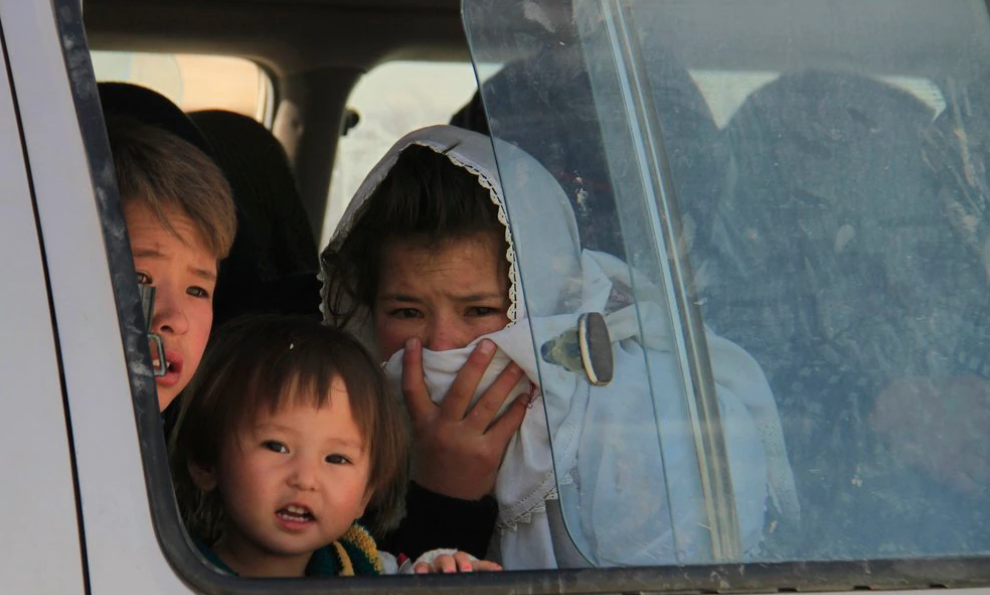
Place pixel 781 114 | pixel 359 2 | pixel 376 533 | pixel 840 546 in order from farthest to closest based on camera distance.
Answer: pixel 359 2 → pixel 376 533 → pixel 781 114 → pixel 840 546

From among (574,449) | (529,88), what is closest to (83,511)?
(574,449)

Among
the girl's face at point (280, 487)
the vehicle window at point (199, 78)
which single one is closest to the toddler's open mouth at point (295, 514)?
the girl's face at point (280, 487)

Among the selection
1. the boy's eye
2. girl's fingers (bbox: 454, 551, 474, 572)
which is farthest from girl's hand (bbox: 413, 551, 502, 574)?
the boy's eye

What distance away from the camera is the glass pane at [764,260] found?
1487 millimetres

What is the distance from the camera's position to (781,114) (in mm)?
1587

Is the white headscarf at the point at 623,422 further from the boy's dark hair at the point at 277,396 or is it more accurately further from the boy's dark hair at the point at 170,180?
the boy's dark hair at the point at 170,180

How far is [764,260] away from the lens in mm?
1545

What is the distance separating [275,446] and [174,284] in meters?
0.23

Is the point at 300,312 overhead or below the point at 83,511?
overhead

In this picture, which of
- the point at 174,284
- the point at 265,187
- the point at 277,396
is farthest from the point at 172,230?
the point at 265,187

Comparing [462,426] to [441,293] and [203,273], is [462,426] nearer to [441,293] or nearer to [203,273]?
[441,293]

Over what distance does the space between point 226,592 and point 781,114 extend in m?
0.79

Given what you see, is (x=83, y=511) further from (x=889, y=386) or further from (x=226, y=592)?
(x=889, y=386)

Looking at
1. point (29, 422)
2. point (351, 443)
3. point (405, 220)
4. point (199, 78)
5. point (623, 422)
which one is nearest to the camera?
point (29, 422)
